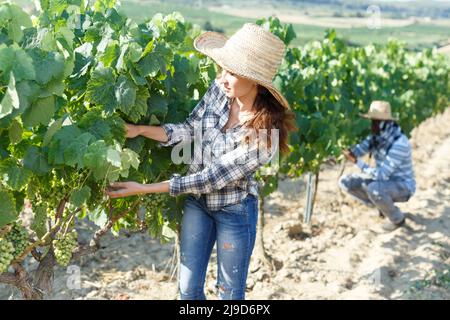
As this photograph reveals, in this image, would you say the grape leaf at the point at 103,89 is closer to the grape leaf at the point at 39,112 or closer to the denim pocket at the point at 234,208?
the grape leaf at the point at 39,112

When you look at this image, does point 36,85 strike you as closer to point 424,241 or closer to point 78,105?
point 78,105

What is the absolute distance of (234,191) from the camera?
2920mm

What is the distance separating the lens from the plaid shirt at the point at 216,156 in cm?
273

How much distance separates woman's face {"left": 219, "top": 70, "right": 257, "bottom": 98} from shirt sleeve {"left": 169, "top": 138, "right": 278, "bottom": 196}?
0.25m

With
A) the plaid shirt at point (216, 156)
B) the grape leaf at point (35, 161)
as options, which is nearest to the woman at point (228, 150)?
the plaid shirt at point (216, 156)

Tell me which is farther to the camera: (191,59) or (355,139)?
(355,139)

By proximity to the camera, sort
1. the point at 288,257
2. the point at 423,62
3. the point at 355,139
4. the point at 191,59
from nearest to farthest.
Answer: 1. the point at 191,59
2. the point at 288,257
3. the point at 355,139
4. the point at 423,62

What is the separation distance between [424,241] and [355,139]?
1209 millimetres

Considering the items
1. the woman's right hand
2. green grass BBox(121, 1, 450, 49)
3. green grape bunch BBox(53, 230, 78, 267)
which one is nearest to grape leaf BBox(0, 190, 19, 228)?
green grape bunch BBox(53, 230, 78, 267)

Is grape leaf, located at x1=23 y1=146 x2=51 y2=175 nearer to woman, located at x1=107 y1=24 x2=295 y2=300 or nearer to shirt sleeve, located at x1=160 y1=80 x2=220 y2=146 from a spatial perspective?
woman, located at x1=107 y1=24 x2=295 y2=300

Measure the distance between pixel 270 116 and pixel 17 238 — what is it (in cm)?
121

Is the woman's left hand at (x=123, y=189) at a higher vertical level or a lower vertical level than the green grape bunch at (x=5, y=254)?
higher

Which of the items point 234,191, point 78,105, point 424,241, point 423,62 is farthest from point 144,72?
point 423,62

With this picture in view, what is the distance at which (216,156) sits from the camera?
285cm
